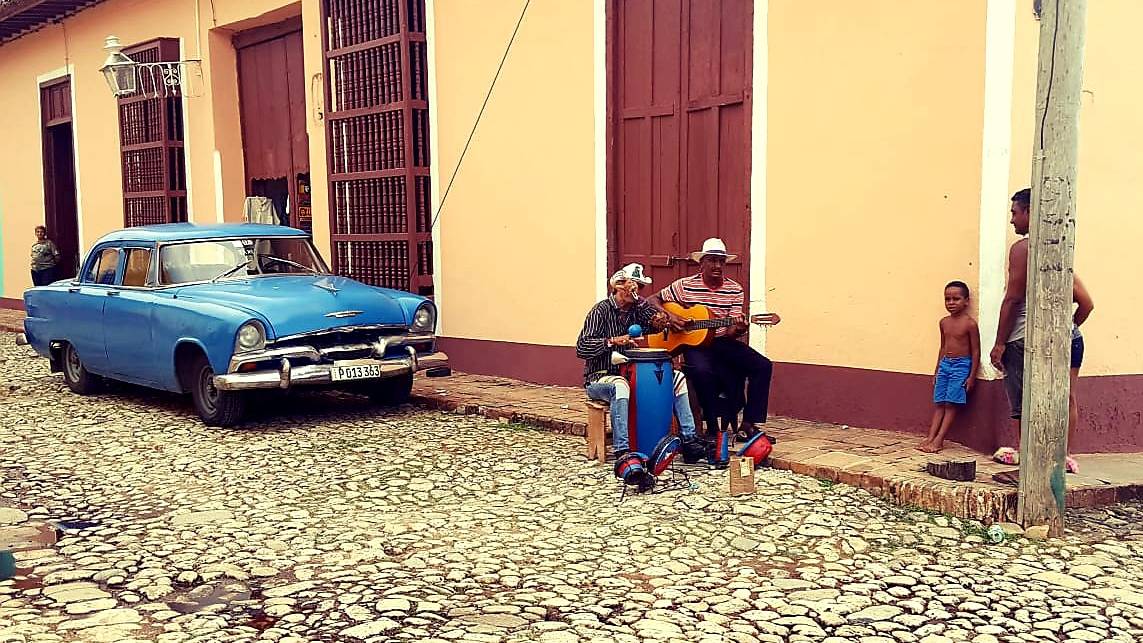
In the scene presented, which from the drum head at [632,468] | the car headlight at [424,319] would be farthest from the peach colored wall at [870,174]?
the car headlight at [424,319]

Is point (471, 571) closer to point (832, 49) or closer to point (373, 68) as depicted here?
point (832, 49)

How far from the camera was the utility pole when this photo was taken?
512cm

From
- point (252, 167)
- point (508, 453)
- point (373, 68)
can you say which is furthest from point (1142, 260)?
point (252, 167)

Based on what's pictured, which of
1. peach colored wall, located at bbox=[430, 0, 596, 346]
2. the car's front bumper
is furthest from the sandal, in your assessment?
the car's front bumper

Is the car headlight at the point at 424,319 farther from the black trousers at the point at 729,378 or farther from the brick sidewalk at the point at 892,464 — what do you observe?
the black trousers at the point at 729,378

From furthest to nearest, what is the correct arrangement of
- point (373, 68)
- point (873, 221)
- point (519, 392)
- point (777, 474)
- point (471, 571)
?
1. point (373, 68)
2. point (519, 392)
3. point (873, 221)
4. point (777, 474)
5. point (471, 571)

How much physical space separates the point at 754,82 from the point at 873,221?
1418 millimetres

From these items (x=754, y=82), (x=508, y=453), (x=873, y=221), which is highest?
(x=754, y=82)

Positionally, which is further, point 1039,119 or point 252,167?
point 252,167

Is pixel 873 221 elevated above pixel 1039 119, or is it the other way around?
pixel 1039 119

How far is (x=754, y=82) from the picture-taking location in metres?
A: 7.93

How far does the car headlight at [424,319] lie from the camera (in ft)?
28.5

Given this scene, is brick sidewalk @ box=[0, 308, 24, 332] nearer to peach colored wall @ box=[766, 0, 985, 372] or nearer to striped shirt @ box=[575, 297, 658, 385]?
striped shirt @ box=[575, 297, 658, 385]

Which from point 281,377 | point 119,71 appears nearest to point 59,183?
point 119,71
